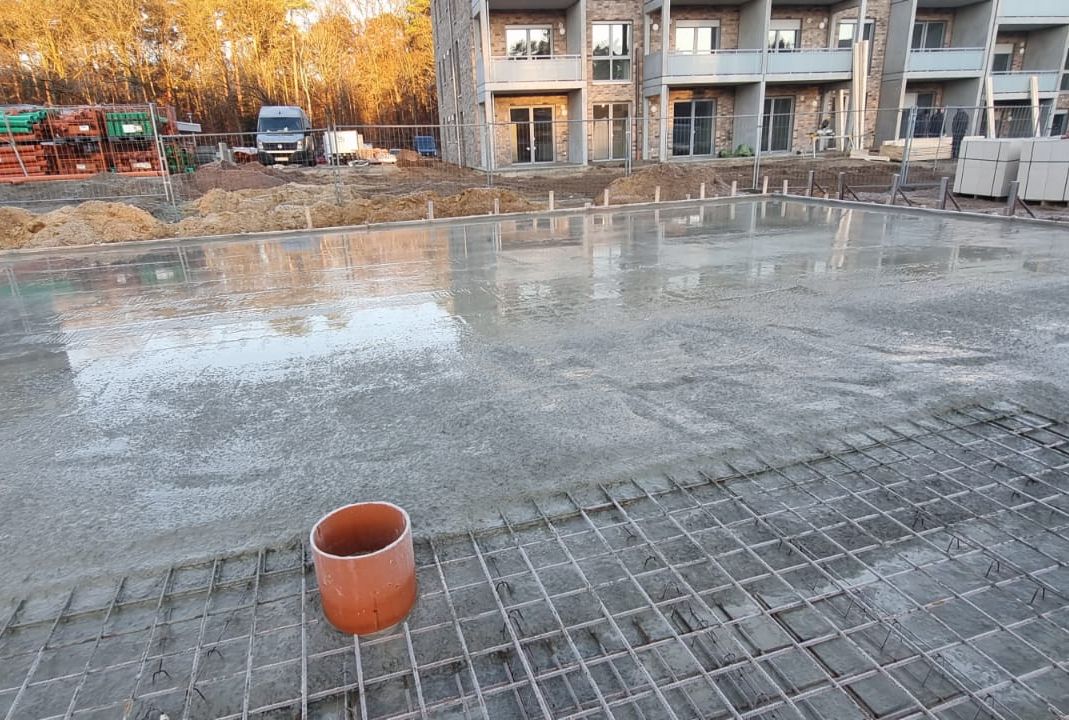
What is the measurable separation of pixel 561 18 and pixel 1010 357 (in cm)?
2504

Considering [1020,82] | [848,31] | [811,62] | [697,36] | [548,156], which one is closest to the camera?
[811,62]

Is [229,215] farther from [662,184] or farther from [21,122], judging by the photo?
[21,122]

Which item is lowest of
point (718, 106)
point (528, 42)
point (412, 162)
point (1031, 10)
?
point (412, 162)

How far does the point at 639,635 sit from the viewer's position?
2689mm

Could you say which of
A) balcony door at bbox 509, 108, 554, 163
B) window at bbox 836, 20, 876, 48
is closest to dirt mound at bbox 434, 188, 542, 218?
balcony door at bbox 509, 108, 554, 163

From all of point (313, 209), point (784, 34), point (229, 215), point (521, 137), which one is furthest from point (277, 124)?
point (784, 34)

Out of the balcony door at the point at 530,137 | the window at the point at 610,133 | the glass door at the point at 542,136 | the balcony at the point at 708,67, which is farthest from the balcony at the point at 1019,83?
the balcony door at the point at 530,137

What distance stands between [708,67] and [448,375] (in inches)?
959

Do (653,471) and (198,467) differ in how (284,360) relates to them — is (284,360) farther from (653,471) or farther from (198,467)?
(653,471)

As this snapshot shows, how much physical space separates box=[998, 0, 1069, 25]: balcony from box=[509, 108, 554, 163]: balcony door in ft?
64.7

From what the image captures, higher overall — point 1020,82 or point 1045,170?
point 1020,82

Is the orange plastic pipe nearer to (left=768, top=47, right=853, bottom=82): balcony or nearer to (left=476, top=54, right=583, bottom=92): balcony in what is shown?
(left=476, top=54, right=583, bottom=92): balcony

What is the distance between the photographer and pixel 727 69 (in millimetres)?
25781

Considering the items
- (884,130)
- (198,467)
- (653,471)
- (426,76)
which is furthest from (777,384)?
(426,76)
